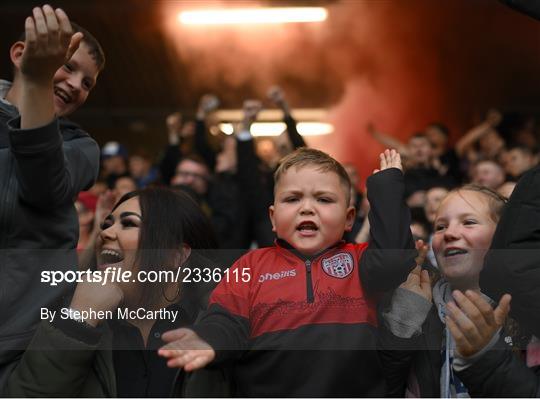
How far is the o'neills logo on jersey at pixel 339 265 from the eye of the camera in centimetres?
233

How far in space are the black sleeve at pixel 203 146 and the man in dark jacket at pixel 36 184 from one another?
3847 mm

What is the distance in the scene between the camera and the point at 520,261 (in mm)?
2191

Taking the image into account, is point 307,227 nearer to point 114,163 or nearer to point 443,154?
point 443,154

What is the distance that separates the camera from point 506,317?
85.4 inches

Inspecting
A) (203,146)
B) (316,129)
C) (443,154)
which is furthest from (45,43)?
(316,129)

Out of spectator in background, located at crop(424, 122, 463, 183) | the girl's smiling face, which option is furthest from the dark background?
the girl's smiling face

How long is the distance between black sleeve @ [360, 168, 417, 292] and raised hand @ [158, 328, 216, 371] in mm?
452

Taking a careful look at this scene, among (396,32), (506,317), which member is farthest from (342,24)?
(506,317)

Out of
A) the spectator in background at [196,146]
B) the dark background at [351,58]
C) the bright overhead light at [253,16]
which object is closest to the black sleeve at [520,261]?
the spectator in background at [196,146]

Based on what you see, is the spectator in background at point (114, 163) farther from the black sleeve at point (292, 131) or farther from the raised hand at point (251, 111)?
the black sleeve at point (292, 131)

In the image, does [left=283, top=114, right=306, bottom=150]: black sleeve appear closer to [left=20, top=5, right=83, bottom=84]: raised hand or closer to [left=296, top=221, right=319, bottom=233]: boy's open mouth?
[left=296, top=221, right=319, bottom=233]: boy's open mouth

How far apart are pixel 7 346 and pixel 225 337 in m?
0.54

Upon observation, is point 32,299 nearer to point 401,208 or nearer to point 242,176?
point 401,208

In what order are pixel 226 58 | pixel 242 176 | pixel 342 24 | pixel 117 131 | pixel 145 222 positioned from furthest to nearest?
1. pixel 117 131
2. pixel 226 58
3. pixel 342 24
4. pixel 242 176
5. pixel 145 222
